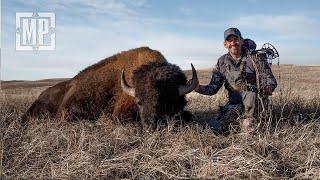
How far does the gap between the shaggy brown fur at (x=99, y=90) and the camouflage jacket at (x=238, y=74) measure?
50.6 inches

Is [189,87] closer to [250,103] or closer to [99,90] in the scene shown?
[250,103]

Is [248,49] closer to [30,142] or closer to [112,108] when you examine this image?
[112,108]

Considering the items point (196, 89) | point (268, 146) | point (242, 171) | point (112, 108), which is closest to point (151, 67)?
point (196, 89)

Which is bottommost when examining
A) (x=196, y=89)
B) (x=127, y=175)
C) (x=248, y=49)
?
(x=127, y=175)

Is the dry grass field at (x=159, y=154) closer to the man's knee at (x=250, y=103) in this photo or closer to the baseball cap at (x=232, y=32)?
the man's knee at (x=250, y=103)

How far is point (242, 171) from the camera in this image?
572 cm

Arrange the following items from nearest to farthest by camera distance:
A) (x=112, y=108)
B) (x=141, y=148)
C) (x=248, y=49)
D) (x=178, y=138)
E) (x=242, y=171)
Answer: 1. (x=242, y=171)
2. (x=141, y=148)
3. (x=178, y=138)
4. (x=248, y=49)
5. (x=112, y=108)

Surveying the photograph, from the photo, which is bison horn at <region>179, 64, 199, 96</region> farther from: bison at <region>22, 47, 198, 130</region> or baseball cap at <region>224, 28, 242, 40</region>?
baseball cap at <region>224, 28, 242, 40</region>

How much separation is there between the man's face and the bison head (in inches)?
30.7

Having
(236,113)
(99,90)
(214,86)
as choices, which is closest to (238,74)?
(214,86)

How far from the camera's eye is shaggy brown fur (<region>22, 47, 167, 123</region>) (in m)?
10.4

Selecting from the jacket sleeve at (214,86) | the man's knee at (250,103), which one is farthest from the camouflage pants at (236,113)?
the jacket sleeve at (214,86)

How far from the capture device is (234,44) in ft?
29.2

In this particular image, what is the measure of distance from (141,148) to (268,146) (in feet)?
5.22
